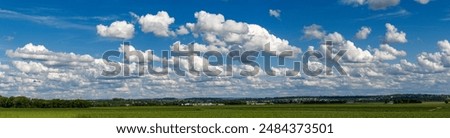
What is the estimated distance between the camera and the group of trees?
15225cm

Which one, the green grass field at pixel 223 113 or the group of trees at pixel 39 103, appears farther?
the group of trees at pixel 39 103

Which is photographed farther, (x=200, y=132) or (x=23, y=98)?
(x=23, y=98)

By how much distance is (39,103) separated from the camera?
15425 centimetres

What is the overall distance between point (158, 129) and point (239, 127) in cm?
580

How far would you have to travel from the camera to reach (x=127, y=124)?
136ft

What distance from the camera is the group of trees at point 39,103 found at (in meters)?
152

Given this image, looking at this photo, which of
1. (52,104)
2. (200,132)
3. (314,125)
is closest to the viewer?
(200,132)

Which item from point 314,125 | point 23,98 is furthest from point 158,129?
point 23,98

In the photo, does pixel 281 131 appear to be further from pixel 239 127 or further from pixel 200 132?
pixel 200 132

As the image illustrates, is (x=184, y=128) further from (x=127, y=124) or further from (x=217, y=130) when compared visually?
(x=127, y=124)

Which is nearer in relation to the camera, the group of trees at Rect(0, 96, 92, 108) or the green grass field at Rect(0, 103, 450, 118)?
the green grass field at Rect(0, 103, 450, 118)

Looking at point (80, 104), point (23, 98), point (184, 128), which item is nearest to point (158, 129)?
point (184, 128)

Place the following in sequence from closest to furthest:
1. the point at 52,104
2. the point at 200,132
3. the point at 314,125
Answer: the point at 200,132, the point at 314,125, the point at 52,104

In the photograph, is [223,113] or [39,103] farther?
[39,103]
